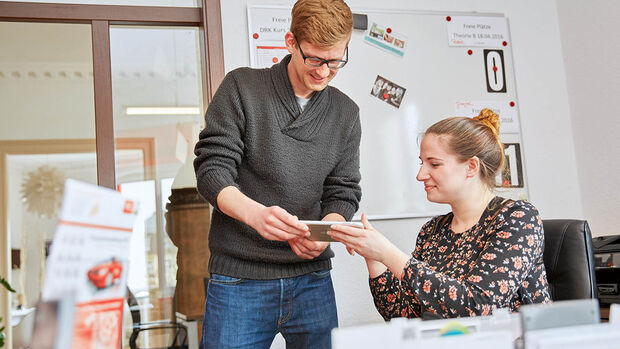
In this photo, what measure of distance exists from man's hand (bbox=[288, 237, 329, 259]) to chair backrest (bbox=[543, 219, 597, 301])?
625 millimetres

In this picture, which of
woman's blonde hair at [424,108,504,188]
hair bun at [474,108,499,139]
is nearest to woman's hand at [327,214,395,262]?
woman's blonde hair at [424,108,504,188]

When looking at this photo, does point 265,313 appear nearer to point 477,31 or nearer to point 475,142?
point 475,142

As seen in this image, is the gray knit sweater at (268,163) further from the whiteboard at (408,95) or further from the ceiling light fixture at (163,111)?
the ceiling light fixture at (163,111)

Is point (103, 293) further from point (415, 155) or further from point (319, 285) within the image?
point (415, 155)

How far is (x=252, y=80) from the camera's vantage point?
5.12 feet

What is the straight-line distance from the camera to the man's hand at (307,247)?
1.41 metres

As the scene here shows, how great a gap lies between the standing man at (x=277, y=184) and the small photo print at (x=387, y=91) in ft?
3.25

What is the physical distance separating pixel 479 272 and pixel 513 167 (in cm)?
146

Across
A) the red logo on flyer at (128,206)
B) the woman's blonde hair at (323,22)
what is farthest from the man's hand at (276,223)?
the red logo on flyer at (128,206)

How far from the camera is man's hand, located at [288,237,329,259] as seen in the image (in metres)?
1.41

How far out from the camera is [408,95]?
2.59m

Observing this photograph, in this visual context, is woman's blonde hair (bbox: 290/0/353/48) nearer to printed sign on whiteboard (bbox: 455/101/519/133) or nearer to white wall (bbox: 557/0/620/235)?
printed sign on whiteboard (bbox: 455/101/519/133)

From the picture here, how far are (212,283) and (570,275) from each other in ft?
2.98

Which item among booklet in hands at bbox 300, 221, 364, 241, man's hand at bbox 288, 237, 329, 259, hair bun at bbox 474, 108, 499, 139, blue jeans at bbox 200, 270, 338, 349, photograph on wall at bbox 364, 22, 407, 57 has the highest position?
photograph on wall at bbox 364, 22, 407, 57
